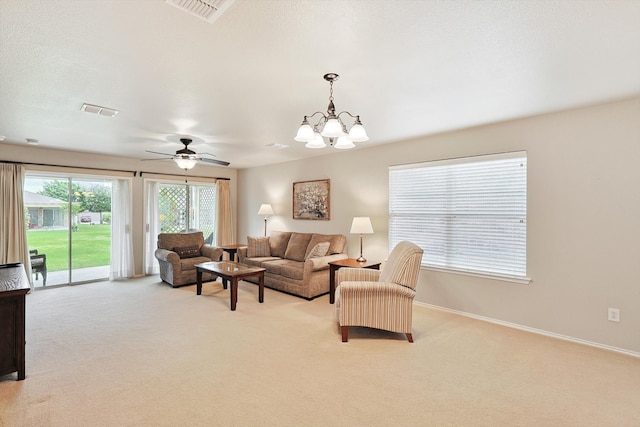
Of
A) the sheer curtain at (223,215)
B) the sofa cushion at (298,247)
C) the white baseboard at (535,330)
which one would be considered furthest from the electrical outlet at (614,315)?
the sheer curtain at (223,215)

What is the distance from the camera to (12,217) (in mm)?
4977

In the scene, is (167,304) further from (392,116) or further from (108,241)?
(392,116)

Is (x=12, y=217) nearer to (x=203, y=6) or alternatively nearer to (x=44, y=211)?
(x=44, y=211)

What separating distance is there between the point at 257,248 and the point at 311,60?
4356 millimetres


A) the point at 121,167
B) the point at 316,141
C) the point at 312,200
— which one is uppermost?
the point at 121,167

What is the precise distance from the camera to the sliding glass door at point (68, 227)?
17.7 ft

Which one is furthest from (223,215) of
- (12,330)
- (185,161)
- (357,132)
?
(357,132)

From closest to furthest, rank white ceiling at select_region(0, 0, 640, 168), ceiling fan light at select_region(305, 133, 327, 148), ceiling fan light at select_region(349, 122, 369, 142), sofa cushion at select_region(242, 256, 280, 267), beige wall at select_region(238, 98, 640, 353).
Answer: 1. white ceiling at select_region(0, 0, 640, 168)
2. ceiling fan light at select_region(349, 122, 369, 142)
3. ceiling fan light at select_region(305, 133, 327, 148)
4. beige wall at select_region(238, 98, 640, 353)
5. sofa cushion at select_region(242, 256, 280, 267)

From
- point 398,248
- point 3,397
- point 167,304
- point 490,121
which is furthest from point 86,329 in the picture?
point 490,121

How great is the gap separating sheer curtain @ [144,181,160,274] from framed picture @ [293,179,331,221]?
298cm

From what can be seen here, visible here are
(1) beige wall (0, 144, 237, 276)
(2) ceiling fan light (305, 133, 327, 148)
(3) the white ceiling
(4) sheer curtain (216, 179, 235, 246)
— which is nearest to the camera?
(3) the white ceiling

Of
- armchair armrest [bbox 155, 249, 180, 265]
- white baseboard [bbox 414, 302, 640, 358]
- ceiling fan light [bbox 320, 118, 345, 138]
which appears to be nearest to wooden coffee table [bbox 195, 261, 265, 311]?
armchair armrest [bbox 155, 249, 180, 265]

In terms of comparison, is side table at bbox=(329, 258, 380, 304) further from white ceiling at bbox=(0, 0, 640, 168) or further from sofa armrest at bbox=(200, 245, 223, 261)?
sofa armrest at bbox=(200, 245, 223, 261)

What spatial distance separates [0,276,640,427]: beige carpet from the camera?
2.06 m
